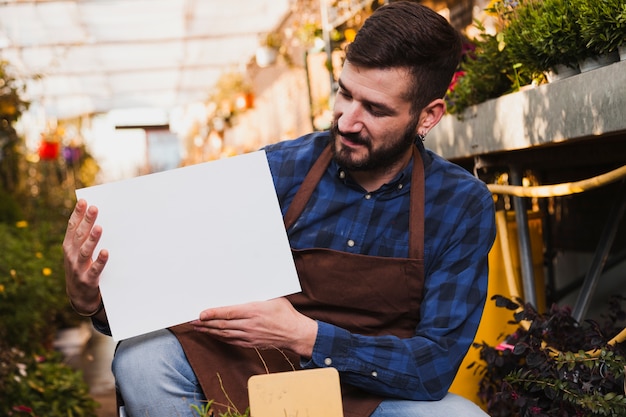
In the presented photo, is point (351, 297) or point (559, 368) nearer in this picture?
point (351, 297)

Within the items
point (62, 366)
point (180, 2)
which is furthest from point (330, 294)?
point (180, 2)

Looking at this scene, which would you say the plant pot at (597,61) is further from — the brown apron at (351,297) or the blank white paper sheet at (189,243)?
the blank white paper sheet at (189,243)

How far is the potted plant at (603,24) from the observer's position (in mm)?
2051

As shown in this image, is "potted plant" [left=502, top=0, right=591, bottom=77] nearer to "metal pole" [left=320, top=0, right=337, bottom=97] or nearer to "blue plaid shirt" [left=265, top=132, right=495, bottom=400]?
"blue plaid shirt" [left=265, top=132, right=495, bottom=400]

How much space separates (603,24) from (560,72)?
37cm

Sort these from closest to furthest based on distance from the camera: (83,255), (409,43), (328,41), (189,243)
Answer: (83,255) → (189,243) → (409,43) → (328,41)

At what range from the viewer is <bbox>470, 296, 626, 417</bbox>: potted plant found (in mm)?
2078

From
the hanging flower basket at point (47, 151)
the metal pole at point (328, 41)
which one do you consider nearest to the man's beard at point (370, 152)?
the metal pole at point (328, 41)

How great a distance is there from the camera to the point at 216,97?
591 inches

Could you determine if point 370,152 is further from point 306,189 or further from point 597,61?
point 597,61

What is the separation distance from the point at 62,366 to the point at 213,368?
2535mm

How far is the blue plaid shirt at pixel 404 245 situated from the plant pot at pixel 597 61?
Answer: 51cm

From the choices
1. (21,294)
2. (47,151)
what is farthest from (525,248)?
(47,151)

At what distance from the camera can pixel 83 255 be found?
1779 mm
